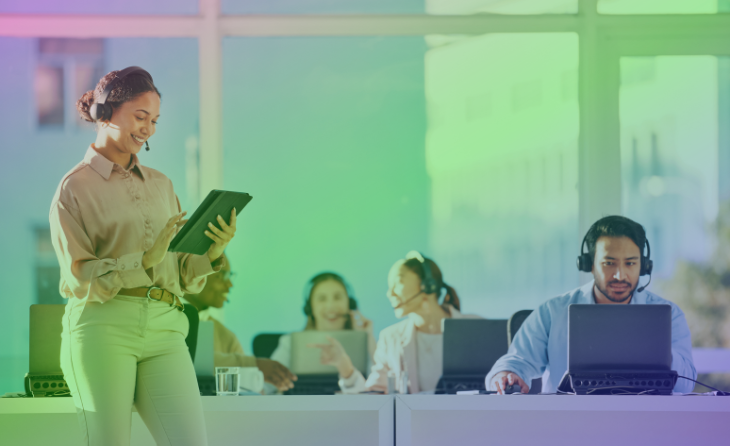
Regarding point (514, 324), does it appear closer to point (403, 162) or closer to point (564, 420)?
point (564, 420)

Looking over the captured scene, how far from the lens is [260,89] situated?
491cm

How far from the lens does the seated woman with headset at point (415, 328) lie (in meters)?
4.12

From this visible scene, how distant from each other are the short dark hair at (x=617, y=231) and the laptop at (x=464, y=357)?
2.61 ft

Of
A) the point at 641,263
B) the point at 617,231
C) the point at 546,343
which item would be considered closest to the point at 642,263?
the point at 641,263

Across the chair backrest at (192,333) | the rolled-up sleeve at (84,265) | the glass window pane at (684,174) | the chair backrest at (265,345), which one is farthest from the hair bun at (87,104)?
the glass window pane at (684,174)

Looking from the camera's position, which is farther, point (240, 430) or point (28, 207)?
point (28, 207)

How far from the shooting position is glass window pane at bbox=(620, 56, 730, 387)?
4.80m

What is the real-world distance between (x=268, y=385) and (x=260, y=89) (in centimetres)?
207

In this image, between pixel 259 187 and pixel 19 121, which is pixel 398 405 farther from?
pixel 19 121

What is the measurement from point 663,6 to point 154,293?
4.35 m

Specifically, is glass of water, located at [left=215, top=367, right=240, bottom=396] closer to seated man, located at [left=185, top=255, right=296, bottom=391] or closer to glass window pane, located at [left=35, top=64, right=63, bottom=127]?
seated man, located at [left=185, top=255, right=296, bottom=391]

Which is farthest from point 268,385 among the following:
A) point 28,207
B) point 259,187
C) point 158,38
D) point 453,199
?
point 158,38

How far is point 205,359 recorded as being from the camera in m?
2.60

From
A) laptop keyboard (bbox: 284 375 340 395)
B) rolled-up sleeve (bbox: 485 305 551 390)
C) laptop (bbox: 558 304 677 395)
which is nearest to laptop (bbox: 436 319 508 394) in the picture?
rolled-up sleeve (bbox: 485 305 551 390)
